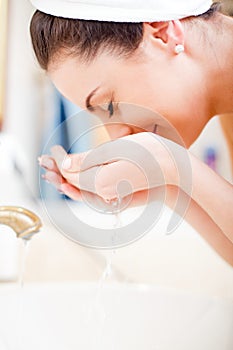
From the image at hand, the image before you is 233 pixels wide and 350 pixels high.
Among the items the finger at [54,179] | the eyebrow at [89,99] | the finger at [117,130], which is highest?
the eyebrow at [89,99]

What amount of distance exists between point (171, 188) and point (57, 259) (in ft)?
0.86

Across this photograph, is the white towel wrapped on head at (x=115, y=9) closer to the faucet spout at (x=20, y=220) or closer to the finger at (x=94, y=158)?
the finger at (x=94, y=158)

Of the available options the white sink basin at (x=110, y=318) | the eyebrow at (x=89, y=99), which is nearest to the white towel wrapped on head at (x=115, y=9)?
the eyebrow at (x=89, y=99)

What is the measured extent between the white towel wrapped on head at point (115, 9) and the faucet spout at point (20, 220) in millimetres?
322

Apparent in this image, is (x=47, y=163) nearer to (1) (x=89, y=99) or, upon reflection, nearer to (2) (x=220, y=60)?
(1) (x=89, y=99)

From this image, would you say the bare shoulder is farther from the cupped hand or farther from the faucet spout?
the faucet spout

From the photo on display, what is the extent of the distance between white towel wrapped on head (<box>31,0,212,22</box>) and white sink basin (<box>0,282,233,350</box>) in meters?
0.48

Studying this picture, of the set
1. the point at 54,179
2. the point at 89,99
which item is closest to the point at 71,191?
the point at 54,179

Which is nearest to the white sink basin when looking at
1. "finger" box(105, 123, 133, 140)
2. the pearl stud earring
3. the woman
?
the woman

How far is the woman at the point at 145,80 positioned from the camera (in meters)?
0.89

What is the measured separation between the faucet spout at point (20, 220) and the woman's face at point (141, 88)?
0.65ft

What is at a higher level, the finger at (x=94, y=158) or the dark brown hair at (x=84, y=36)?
the dark brown hair at (x=84, y=36)

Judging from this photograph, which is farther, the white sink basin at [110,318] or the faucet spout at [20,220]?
the white sink basin at [110,318]

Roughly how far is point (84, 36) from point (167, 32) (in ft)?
0.45
